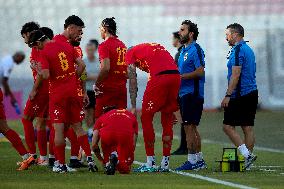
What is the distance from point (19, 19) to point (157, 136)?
537 inches

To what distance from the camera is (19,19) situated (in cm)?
3644

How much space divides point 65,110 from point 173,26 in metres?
23.0

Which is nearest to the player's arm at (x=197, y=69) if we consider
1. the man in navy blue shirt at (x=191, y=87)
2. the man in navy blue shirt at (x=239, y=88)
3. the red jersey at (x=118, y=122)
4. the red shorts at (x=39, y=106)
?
the man in navy blue shirt at (x=191, y=87)

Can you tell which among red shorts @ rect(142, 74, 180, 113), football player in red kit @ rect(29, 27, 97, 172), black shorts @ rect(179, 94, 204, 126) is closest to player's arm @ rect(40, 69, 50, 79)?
football player in red kit @ rect(29, 27, 97, 172)

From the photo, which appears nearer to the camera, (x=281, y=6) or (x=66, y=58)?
(x=66, y=58)

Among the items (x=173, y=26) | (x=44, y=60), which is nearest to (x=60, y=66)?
(x=44, y=60)

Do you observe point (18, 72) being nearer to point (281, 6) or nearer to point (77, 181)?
point (281, 6)

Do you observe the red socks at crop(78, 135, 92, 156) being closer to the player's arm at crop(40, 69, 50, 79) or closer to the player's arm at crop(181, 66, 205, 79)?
the player's arm at crop(40, 69, 50, 79)

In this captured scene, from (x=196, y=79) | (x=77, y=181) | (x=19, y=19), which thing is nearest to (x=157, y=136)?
(x=196, y=79)

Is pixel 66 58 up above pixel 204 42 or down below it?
below

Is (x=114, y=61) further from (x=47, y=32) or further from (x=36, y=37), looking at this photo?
(x=36, y=37)

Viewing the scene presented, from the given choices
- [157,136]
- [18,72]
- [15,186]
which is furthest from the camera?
[18,72]

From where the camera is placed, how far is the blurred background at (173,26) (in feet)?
118

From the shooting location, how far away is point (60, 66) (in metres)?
14.2
